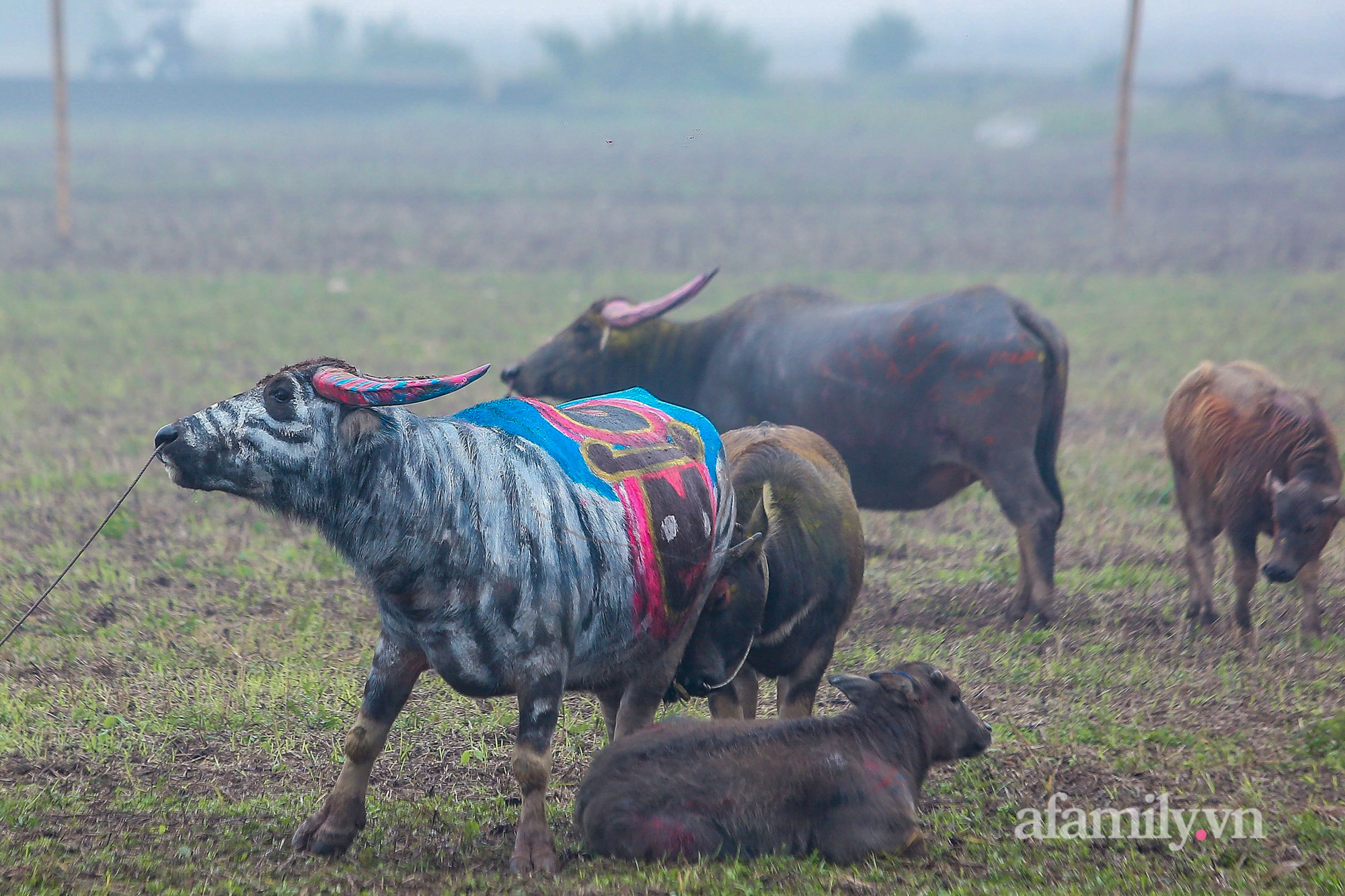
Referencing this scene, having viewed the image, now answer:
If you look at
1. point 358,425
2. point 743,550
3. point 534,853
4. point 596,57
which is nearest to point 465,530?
point 358,425

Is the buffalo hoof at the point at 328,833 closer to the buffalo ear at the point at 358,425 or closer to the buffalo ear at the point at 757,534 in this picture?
the buffalo ear at the point at 358,425

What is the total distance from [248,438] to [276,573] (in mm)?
3785

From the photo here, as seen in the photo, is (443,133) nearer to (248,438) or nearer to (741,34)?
(741,34)

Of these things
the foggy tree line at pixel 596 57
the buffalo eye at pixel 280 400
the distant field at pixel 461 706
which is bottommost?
the distant field at pixel 461 706

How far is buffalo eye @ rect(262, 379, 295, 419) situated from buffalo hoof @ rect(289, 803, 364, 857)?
1.42 m

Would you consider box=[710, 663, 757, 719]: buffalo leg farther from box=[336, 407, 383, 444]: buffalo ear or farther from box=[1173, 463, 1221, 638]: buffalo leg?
box=[1173, 463, 1221, 638]: buffalo leg

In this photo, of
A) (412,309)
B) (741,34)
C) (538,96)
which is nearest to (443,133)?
(538,96)

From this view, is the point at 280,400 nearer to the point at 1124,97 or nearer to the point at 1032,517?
Answer: the point at 1032,517

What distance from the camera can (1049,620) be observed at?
742 cm

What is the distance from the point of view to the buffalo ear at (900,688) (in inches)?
194

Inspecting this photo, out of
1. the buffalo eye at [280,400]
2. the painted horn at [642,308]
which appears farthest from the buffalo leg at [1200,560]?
the buffalo eye at [280,400]

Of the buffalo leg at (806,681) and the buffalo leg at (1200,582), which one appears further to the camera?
the buffalo leg at (1200,582)

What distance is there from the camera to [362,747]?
15.3ft

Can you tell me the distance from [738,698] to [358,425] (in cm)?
223
